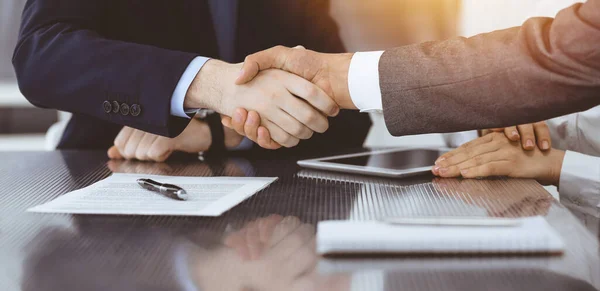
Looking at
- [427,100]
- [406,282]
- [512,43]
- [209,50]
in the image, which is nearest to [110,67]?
[209,50]

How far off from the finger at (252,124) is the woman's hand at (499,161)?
0.41 metres

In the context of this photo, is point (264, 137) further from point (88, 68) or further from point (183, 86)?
point (88, 68)

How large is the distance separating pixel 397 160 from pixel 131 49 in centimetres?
63

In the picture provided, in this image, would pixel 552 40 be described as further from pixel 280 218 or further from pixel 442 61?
pixel 280 218

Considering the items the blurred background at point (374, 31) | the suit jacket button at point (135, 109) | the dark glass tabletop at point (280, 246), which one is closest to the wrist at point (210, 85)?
A: the suit jacket button at point (135, 109)

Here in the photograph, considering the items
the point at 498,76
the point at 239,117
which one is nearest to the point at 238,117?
the point at 239,117

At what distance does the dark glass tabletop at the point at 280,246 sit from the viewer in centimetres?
55

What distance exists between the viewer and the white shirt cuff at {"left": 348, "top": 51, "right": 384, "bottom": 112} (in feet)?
3.94

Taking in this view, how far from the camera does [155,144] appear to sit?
139cm

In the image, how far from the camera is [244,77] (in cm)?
127

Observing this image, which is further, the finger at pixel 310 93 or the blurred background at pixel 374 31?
the blurred background at pixel 374 31

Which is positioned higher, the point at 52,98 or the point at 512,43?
the point at 512,43

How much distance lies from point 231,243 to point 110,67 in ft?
2.57

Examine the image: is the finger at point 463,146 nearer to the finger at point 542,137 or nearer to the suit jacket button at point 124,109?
the finger at point 542,137
